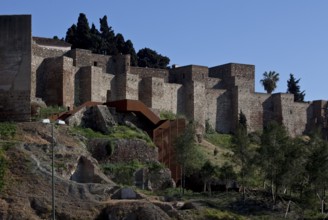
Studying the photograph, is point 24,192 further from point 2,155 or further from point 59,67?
point 59,67

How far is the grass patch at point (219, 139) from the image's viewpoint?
5413 centimetres

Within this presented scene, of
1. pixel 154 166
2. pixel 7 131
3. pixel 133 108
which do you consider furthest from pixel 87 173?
pixel 133 108

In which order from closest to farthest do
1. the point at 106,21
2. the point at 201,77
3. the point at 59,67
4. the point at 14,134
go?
the point at 14,134, the point at 59,67, the point at 201,77, the point at 106,21

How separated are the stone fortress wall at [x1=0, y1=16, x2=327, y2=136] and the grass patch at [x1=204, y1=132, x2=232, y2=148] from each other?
3.58ft

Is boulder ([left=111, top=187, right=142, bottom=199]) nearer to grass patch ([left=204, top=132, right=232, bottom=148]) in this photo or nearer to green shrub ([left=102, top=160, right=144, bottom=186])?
green shrub ([left=102, top=160, right=144, bottom=186])

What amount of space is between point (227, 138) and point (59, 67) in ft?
50.2

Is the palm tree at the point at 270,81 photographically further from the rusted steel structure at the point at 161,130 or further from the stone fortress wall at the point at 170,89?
the rusted steel structure at the point at 161,130

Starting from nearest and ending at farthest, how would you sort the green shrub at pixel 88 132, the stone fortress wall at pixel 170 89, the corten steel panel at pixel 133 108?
the green shrub at pixel 88 132
the corten steel panel at pixel 133 108
the stone fortress wall at pixel 170 89

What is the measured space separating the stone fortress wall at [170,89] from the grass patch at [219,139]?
42.9 inches

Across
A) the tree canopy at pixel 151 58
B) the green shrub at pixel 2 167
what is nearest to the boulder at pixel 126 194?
the green shrub at pixel 2 167

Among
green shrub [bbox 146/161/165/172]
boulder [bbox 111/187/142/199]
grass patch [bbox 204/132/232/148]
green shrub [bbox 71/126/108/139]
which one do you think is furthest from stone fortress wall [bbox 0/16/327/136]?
boulder [bbox 111/187/142/199]

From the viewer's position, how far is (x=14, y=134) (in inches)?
1298

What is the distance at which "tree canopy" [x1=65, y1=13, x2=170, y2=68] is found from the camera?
65.7 metres

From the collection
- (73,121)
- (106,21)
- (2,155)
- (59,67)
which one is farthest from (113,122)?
(106,21)
